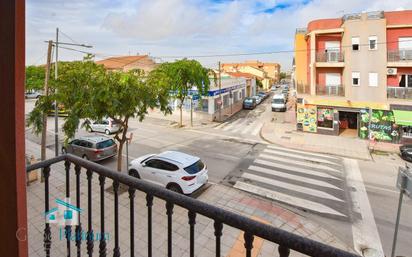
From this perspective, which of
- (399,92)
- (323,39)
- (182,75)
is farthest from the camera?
(182,75)

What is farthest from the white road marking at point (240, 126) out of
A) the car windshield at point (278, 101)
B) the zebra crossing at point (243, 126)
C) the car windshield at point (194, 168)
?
the car windshield at point (194, 168)

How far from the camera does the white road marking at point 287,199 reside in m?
9.61

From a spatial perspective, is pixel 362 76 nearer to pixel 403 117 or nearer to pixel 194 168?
pixel 403 117

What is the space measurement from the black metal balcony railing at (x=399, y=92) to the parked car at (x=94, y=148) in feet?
60.6

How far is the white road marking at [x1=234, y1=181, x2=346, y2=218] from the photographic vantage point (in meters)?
9.61

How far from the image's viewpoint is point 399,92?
62.8ft

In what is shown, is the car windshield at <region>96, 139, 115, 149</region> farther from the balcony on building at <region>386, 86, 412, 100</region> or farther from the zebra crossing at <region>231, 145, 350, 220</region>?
the balcony on building at <region>386, 86, 412, 100</region>

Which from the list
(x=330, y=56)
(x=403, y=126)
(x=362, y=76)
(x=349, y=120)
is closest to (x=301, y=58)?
(x=330, y=56)

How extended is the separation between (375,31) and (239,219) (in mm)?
22385

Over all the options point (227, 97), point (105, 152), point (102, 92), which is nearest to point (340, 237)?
point (102, 92)

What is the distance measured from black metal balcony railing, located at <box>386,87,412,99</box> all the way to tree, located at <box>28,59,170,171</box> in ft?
57.7

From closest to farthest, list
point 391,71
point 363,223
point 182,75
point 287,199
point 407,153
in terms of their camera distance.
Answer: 1. point 363,223
2. point 287,199
3. point 407,153
4. point 391,71
5. point 182,75

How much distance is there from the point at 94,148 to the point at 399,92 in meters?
19.7

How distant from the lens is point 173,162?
33.1 feet
